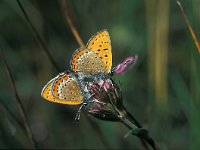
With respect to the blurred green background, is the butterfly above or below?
above

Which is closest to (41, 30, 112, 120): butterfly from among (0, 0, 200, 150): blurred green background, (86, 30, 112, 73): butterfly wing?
(86, 30, 112, 73): butterfly wing

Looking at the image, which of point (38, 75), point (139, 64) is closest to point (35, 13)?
point (38, 75)

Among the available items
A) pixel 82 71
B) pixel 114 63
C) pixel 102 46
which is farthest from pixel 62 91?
pixel 114 63

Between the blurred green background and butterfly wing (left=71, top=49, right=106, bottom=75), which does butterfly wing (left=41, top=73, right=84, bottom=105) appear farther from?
the blurred green background

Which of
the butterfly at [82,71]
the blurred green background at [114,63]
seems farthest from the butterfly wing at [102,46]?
the blurred green background at [114,63]

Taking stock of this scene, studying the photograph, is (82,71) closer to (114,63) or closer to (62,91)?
(62,91)

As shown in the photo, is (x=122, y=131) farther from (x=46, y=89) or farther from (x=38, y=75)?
(x=46, y=89)

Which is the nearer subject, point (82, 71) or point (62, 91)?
point (62, 91)
